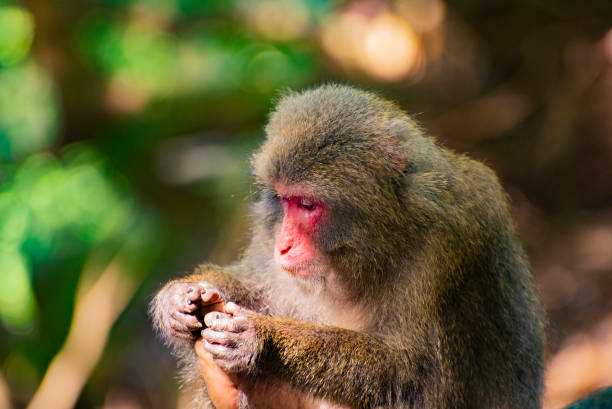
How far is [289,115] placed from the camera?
4.62 m

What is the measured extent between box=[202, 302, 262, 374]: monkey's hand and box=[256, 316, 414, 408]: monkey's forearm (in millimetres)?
96

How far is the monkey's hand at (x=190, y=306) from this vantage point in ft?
14.1

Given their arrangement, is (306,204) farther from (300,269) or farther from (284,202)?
(300,269)

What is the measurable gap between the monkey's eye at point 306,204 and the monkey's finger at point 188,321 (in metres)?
0.89

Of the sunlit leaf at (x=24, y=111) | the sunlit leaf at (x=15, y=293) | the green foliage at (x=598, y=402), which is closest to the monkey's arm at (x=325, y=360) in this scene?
the green foliage at (x=598, y=402)

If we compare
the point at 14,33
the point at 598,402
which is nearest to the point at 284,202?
the point at 598,402

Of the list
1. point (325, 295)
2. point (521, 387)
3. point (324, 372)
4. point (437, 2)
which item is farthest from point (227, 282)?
point (437, 2)

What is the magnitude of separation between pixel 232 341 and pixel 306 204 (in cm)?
91

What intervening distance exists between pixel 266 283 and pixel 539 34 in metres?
6.06

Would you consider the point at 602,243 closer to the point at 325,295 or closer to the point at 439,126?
the point at 439,126

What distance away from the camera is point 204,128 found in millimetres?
9867

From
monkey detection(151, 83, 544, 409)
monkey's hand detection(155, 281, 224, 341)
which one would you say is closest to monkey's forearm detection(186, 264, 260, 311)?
monkey detection(151, 83, 544, 409)

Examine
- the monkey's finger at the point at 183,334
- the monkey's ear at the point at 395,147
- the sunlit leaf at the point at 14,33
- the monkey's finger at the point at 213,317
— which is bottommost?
the sunlit leaf at the point at 14,33

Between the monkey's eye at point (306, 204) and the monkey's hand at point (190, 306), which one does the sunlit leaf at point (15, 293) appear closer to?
the monkey's hand at point (190, 306)
